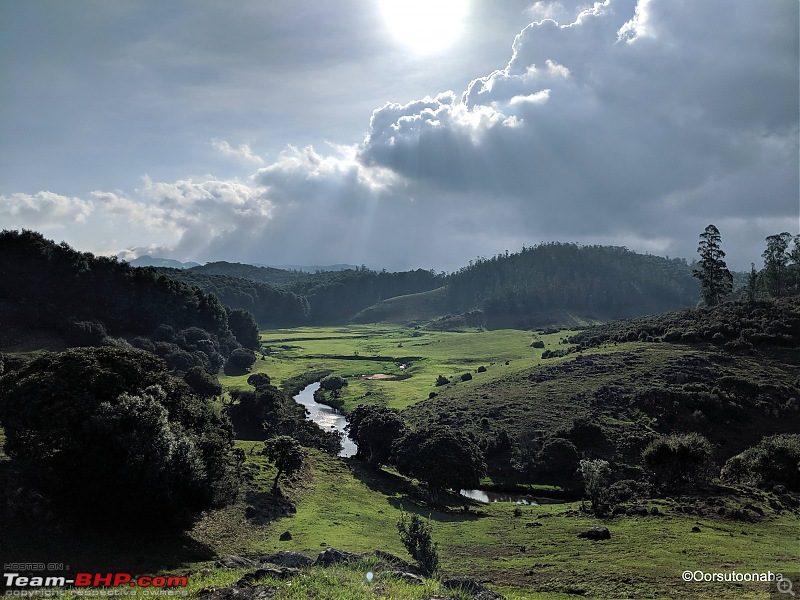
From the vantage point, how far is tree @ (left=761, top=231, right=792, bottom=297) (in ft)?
490

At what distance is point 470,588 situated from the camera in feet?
70.5

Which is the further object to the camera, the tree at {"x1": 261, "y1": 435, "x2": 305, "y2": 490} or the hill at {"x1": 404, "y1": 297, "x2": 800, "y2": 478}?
the hill at {"x1": 404, "y1": 297, "x2": 800, "y2": 478}

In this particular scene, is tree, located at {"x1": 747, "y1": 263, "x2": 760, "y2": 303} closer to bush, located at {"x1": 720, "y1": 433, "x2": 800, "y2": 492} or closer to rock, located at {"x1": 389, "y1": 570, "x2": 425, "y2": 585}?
bush, located at {"x1": 720, "y1": 433, "x2": 800, "y2": 492}

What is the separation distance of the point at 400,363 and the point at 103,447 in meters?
135

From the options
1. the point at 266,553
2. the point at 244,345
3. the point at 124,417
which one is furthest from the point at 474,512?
the point at 244,345

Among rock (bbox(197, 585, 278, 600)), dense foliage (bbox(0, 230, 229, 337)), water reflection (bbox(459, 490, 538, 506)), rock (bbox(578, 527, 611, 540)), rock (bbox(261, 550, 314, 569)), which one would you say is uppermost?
dense foliage (bbox(0, 230, 229, 337))

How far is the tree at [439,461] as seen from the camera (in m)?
60.9

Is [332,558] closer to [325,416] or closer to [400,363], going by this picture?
[325,416]

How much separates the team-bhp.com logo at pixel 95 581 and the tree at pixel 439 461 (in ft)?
130

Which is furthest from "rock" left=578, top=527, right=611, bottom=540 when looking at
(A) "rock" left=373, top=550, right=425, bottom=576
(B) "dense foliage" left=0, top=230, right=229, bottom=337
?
(B) "dense foliage" left=0, top=230, right=229, bottom=337

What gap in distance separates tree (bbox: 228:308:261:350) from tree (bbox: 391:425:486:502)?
116 meters

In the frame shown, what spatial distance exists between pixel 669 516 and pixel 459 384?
74.0 m

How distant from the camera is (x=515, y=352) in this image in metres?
162

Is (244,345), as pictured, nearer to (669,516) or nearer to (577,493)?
(577,493)
